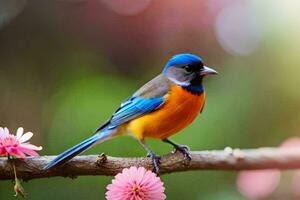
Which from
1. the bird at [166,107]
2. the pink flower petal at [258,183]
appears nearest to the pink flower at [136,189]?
the bird at [166,107]

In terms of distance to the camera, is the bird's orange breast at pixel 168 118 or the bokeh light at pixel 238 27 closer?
the bird's orange breast at pixel 168 118

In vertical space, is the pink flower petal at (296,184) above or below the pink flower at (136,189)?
above

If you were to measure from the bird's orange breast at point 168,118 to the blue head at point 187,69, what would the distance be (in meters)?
0.04

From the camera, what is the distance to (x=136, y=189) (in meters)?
0.71

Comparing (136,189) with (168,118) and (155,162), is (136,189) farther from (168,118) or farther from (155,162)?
(168,118)

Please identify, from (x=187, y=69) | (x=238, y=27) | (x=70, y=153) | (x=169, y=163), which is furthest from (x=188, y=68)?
(x=238, y=27)

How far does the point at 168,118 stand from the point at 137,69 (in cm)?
70

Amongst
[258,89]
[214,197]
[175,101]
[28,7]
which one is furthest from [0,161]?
[28,7]

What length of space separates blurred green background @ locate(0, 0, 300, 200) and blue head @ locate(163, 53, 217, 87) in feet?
1.01

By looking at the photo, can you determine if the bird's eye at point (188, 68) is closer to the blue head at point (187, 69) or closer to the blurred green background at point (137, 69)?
the blue head at point (187, 69)

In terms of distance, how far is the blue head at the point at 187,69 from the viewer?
110cm

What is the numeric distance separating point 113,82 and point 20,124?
0.29 metres

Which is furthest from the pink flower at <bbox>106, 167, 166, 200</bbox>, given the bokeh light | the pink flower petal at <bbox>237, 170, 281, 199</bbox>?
the bokeh light

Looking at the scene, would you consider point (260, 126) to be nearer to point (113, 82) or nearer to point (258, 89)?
point (258, 89)
